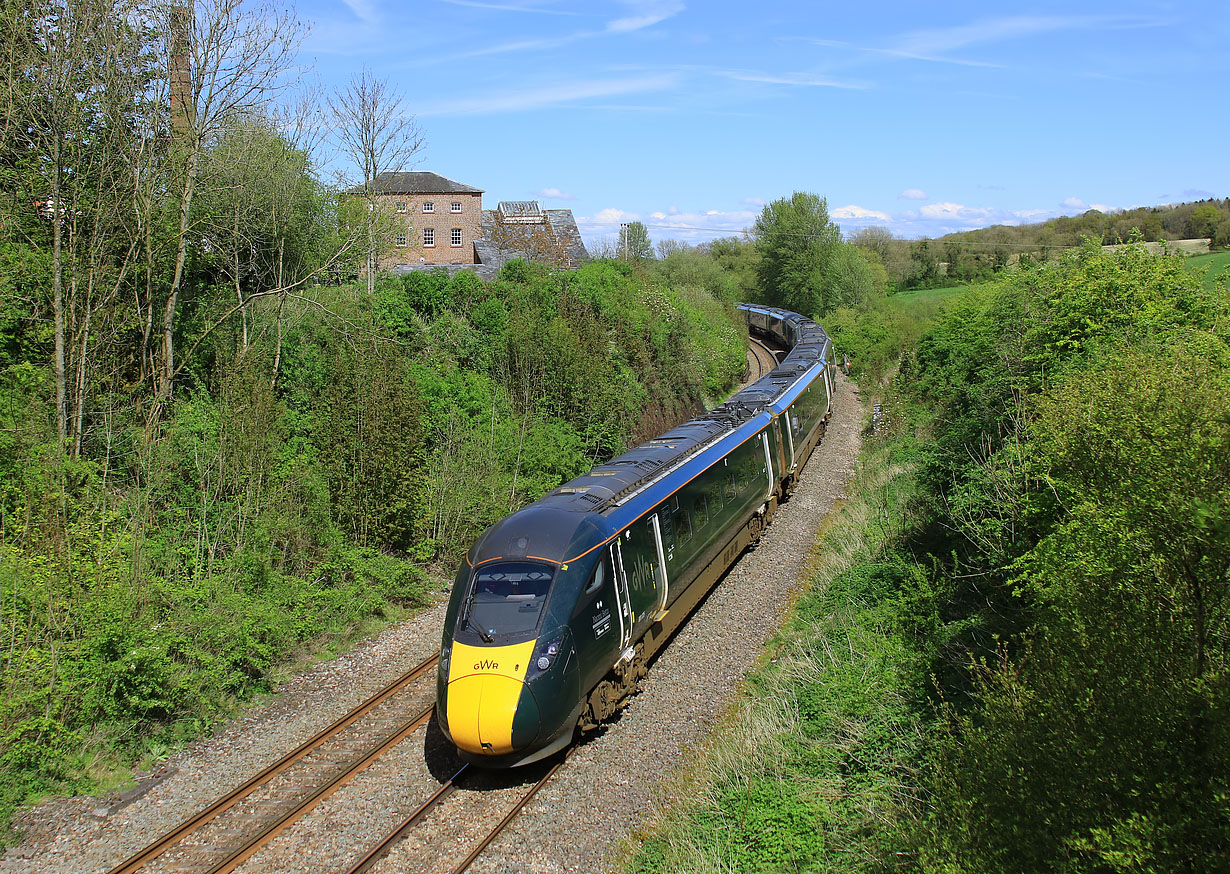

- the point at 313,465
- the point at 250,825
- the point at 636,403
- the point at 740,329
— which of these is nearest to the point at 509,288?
the point at 636,403

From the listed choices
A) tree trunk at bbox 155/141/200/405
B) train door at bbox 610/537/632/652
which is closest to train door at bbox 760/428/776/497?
train door at bbox 610/537/632/652

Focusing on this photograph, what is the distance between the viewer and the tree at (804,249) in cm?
5591

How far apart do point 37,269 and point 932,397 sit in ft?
83.9

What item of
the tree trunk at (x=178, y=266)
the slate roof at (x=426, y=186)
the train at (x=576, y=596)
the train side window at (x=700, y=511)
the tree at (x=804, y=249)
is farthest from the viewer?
the tree at (x=804, y=249)

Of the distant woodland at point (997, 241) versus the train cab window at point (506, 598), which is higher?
the distant woodland at point (997, 241)

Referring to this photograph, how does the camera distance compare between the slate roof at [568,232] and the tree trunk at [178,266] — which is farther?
the slate roof at [568,232]

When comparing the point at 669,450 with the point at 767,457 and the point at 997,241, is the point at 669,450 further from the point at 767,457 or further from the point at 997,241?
the point at 997,241

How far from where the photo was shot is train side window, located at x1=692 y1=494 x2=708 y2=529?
41.0 ft

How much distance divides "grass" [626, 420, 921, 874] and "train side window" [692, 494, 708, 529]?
232cm

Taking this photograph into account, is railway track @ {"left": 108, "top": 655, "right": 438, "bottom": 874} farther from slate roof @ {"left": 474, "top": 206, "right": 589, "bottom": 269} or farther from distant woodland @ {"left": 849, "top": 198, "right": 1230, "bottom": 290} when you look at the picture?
distant woodland @ {"left": 849, "top": 198, "right": 1230, "bottom": 290}

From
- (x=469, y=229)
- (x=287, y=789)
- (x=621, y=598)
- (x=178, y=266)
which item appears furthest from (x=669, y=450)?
(x=469, y=229)

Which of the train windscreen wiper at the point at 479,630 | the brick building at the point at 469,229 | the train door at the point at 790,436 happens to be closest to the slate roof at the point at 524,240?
the brick building at the point at 469,229

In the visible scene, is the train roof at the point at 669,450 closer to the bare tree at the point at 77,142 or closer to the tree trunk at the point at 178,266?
A: the bare tree at the point at 77,142

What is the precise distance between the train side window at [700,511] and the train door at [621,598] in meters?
2.91
